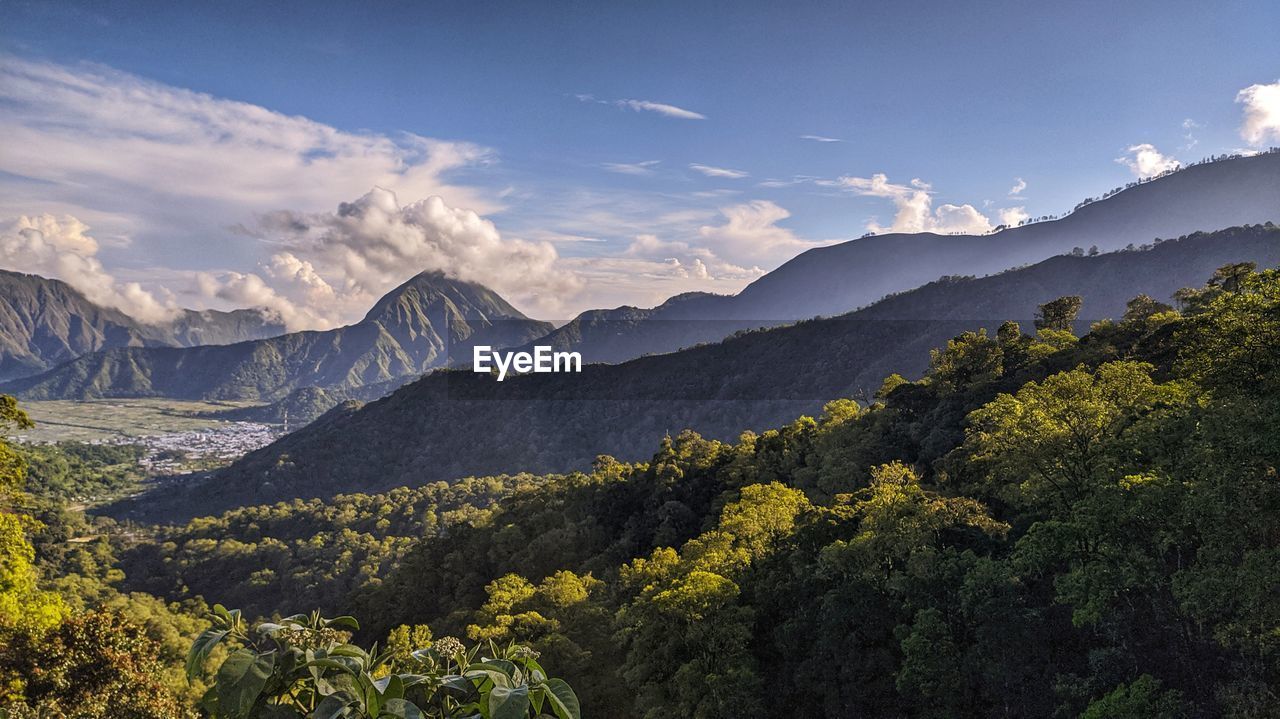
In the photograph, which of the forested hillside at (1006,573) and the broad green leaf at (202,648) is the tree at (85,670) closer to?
the forested hillside at (1006,573)

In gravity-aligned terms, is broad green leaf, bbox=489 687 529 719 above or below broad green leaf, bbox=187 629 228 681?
below

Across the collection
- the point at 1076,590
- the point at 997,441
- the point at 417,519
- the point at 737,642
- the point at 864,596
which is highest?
the point at 997,441

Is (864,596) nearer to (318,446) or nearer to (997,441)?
(997,441)

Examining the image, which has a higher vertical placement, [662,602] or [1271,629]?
[1271,629]

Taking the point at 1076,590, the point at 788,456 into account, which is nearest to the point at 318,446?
the point at 788,456

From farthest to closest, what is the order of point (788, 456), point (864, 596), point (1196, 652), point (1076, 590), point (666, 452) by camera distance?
point (666, 452)
point (788, 456)
point (864, 596)
point (1076, 590)
point (1196, 652)

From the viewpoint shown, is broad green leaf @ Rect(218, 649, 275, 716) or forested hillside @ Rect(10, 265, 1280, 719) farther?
forested hillside @ Rect(10, 265, 1280, 719)

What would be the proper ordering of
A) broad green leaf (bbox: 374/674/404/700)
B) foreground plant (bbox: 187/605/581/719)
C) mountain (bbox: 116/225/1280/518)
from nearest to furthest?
1. foreground plant (bbox: 187/605/581/719)
2. broad green leaf (bbox: 374/674/404/700)
3. mountain (bbox: 116/225/1280/518)

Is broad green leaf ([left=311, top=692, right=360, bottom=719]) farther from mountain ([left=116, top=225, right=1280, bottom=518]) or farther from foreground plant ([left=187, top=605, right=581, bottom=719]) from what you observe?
mountain ([left=116, top=225, right=1280, bottom=518])

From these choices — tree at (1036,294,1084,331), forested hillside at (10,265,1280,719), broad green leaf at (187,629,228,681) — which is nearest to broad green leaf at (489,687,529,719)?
broad green leaf at (187,629,228,681)
